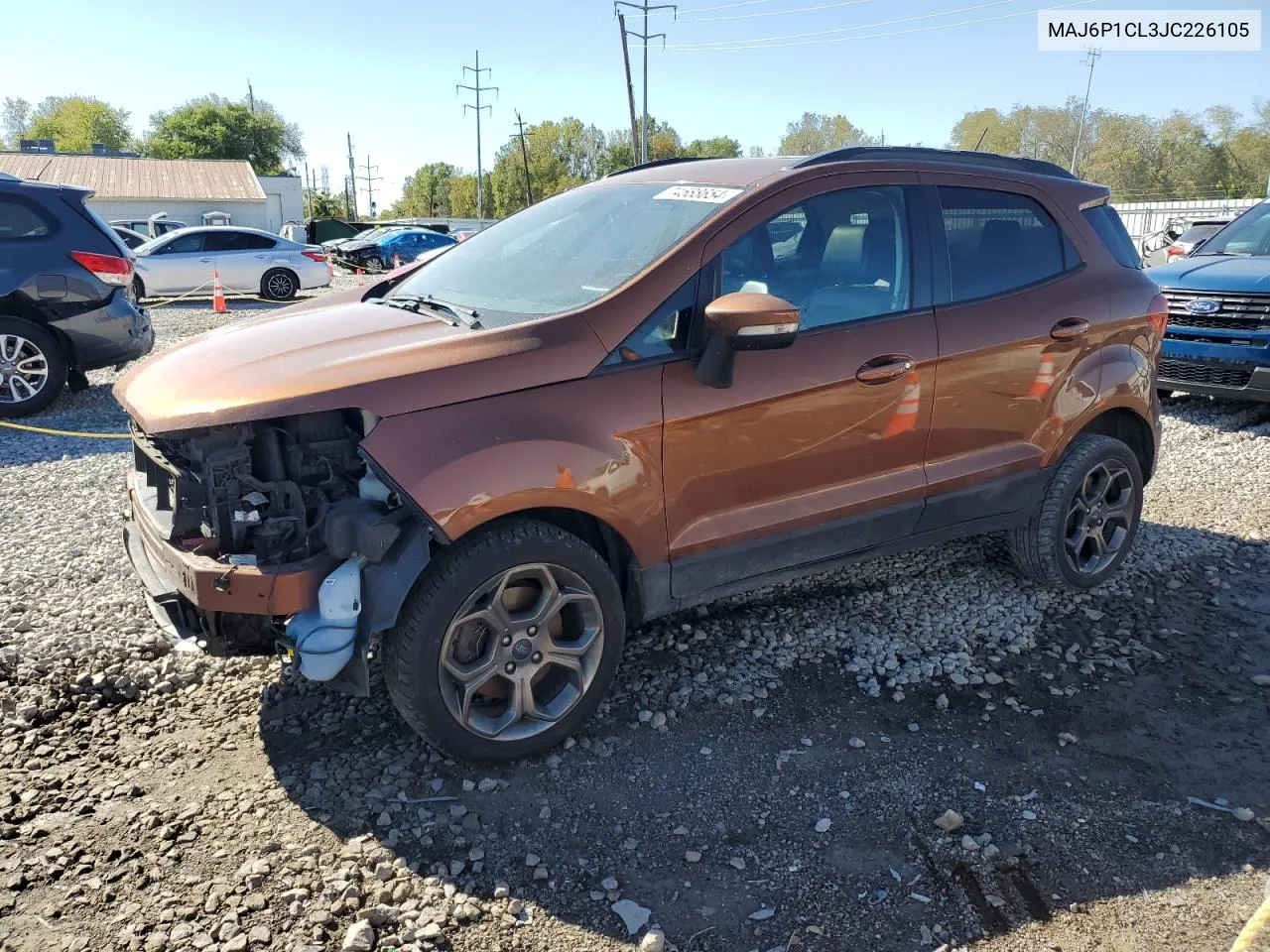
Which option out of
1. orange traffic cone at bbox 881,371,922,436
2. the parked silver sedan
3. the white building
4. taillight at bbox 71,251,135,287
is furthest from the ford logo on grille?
the white building

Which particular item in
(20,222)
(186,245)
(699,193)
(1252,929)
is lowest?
(1252,929)

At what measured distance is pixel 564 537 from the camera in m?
3.12

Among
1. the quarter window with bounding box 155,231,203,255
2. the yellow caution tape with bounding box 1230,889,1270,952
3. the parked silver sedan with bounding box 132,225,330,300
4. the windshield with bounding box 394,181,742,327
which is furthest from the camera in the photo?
the quarter window with bounding box 155,231,203,255

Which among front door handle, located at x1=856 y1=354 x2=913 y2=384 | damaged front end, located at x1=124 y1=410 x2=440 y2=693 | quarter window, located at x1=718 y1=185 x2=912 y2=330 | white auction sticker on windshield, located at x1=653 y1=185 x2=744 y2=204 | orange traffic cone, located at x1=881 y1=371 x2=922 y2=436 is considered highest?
white auction sticker on windshield, located at x1=653 y1=185 x2=744 y2=204

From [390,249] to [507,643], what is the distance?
28.1 m

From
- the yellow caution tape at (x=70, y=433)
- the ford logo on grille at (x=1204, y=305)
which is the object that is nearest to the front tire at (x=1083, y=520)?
the ford logo on grille at (x=1204, y=305)

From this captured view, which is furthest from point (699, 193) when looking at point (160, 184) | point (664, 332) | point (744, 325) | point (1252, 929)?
point (160, 184)

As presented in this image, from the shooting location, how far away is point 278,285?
1956 centimetres

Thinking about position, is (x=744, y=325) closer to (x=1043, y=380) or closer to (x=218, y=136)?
(x=1043, y=380)

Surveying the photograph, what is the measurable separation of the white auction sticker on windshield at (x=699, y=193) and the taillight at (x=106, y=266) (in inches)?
249

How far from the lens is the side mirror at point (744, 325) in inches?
121

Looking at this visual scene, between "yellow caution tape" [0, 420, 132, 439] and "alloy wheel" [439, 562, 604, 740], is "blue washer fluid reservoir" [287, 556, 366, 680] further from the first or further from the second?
"yellow caution tape" [0, 420, 132, 439]

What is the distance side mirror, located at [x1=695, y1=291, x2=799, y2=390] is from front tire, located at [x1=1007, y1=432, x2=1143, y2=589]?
1.99m

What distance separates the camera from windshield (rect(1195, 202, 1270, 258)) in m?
8.91
